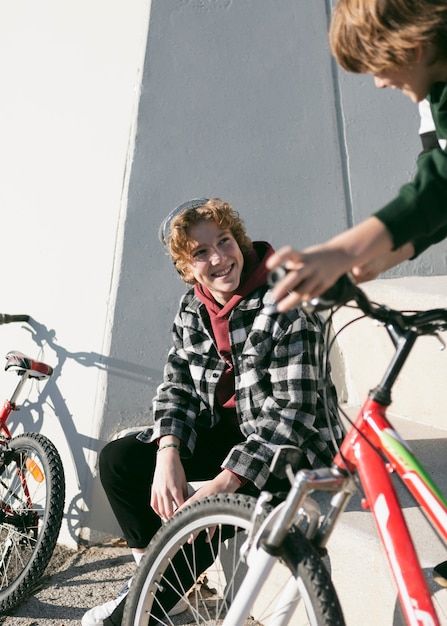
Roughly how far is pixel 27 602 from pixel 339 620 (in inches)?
70.7

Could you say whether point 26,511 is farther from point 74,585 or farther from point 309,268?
point 309,268

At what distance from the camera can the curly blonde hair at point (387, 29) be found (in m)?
1.36

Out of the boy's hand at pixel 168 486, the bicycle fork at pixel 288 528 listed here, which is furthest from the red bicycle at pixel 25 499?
the bicycle fork at pixel 288 528

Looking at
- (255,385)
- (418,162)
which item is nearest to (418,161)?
(418,162)

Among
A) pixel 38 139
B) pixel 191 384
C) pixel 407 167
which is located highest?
pixel 38 139

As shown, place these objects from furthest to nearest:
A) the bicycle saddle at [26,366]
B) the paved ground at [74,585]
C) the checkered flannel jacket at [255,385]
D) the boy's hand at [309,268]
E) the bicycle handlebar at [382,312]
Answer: the bicycle saddle at [26,366]
the paved ground at [74,585]
the checkered flannel jacket at [255,385]
the bicycle handlebar at [382,312]
the boy's hand at [309,268]

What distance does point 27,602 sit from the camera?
291 cm

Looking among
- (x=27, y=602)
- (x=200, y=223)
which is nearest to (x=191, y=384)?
(x=200, y=223)

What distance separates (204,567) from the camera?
220cm

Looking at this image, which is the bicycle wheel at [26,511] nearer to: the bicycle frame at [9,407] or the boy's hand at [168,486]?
the bicycle frame at [9,407]

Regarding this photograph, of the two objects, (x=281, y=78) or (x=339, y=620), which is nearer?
(x=339, y=620)

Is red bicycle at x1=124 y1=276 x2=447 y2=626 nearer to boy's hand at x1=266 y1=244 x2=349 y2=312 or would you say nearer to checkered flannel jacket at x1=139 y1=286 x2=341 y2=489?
boy's hand at x1=266 y1=244 x2=349 y2=312

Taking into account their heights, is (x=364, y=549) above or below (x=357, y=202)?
below

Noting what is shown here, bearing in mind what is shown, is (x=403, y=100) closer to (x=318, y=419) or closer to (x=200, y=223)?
(x=200, y=223)
